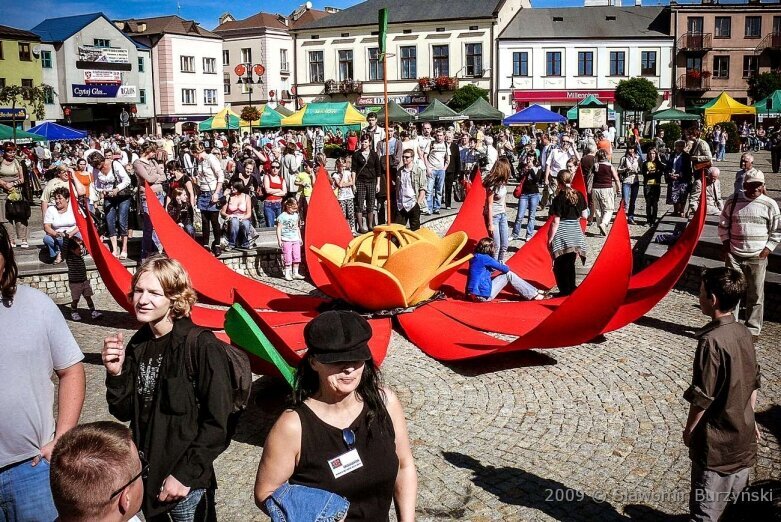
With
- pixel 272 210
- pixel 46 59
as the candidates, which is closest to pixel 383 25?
pixel 272 210

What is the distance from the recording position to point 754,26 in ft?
157

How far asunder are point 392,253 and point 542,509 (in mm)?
3211

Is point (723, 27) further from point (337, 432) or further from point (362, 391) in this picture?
point (337, 432)

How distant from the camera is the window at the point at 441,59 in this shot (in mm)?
50031

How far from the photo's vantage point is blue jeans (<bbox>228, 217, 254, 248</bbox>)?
1120 centimetres

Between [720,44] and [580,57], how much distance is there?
9.14m

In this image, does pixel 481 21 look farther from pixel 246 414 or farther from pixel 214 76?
pixel 246 414

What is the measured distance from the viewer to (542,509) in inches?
166

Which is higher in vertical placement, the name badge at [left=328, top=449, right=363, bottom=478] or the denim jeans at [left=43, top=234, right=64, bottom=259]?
the denim jeans at [left=43, top=234, right=64, bottom=259]

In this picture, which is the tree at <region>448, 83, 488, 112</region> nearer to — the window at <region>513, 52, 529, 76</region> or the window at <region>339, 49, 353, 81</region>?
the window at <region>513, 52, 529, 76</region>

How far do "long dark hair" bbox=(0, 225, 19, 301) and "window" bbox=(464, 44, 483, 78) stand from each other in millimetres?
48619

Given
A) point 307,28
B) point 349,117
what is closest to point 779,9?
point 307,28

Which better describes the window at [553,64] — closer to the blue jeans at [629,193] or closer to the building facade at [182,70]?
the building facade at [182,70]

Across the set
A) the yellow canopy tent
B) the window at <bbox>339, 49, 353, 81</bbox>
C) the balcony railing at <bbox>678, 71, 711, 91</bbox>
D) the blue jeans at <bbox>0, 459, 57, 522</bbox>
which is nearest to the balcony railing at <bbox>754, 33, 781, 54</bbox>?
the balcony railing at <bbox>678, 71, 711, 91</bbox>
